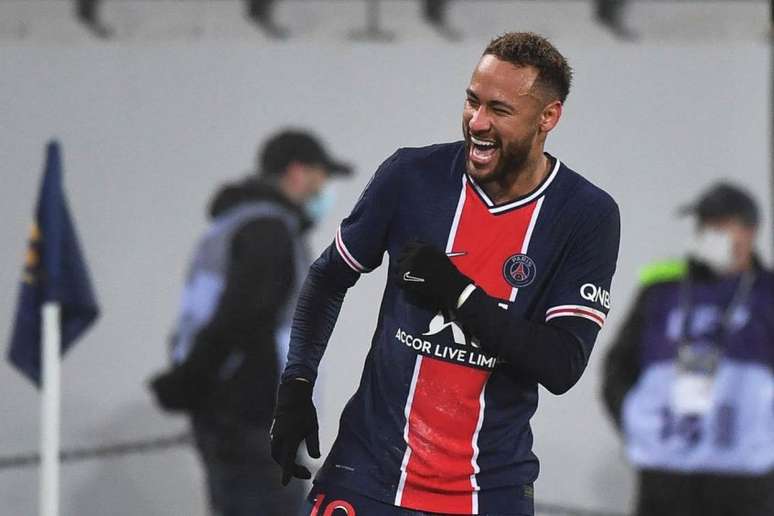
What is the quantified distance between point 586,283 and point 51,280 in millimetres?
2203

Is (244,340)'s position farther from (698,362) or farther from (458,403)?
(458,403)

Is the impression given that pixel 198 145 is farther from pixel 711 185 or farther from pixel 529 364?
pixel 529 364

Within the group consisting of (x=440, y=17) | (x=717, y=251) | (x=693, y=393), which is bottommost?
(x=693, y=393)

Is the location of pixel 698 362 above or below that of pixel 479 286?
below

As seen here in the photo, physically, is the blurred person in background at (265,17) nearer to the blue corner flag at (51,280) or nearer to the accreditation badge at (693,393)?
the blue corner flag at (51,280)

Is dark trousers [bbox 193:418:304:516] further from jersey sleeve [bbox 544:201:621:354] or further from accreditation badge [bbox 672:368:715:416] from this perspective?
jersey sleeve [bbox 544:201:621:354]

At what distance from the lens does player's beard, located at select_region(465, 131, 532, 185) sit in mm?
2736

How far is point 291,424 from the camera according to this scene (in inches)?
113

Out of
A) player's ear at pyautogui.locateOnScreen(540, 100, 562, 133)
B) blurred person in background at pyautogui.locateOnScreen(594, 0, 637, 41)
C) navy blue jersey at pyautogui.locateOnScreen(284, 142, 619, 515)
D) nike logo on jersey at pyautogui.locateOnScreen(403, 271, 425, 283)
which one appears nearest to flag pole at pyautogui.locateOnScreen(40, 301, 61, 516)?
navy blue jersey at pyautogui.locateOnScreen(284, 142, 619, 515)

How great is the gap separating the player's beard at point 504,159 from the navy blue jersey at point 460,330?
0.06 meters

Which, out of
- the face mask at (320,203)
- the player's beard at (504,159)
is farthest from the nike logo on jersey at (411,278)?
the face mask at (320,203)

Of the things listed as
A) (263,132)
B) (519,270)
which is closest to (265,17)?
(263,132)

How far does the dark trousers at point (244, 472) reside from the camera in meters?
5.11

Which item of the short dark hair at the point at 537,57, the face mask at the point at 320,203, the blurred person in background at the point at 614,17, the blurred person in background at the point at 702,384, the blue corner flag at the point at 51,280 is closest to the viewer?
the short dark hair at the point at 537,57
